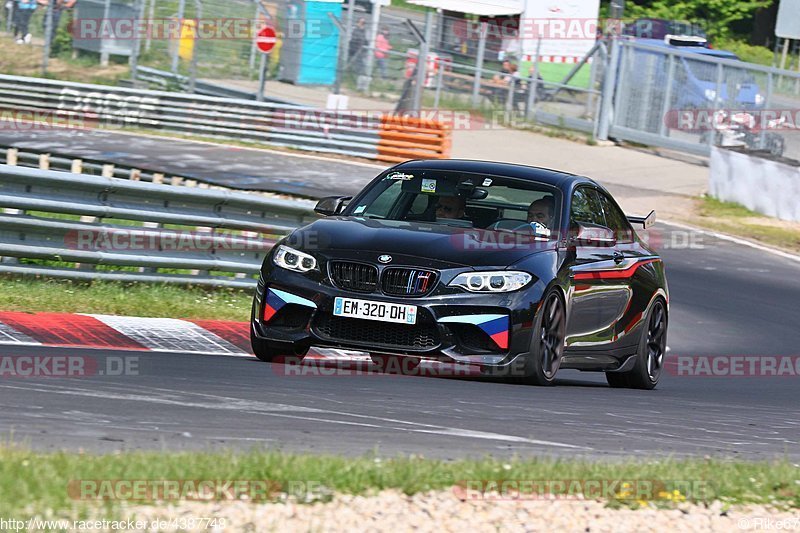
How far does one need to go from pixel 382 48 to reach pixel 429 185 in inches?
908

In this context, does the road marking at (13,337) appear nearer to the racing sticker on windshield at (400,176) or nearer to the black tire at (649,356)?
the racing sticker on windshield at (400,176)

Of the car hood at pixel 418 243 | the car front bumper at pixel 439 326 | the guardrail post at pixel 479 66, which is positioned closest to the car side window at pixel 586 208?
the car hood at pixel 418 243

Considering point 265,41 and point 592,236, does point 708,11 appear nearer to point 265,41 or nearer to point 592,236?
point 265,41


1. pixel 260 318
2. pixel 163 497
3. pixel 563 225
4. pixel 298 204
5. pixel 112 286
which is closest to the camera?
pixel 163 497

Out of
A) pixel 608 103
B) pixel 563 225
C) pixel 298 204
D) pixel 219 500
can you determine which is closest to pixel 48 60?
pixel 608 103

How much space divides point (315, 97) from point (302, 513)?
28.0 metres

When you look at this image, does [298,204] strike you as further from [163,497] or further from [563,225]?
[163,497]

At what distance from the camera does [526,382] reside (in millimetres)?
8953

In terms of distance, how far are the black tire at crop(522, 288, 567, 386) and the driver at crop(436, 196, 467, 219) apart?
0.97 meters

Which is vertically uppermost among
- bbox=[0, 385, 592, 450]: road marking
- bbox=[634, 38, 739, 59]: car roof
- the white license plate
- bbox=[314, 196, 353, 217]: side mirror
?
bbox=[634, 38, 739, 59]: car roof

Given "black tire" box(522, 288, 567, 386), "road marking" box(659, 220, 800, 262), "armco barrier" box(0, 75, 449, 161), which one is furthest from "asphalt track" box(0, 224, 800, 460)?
"armco barrier" box(0, 75, 449, 161)

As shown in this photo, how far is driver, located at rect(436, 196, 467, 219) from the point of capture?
31.1ft

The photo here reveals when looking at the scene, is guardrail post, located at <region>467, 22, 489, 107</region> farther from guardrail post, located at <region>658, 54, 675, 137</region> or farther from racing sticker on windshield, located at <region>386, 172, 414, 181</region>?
racing sticker on windshield, located at <region>386, 172, 414, 181</region>

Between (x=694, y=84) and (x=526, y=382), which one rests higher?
(x=694, y=84)
